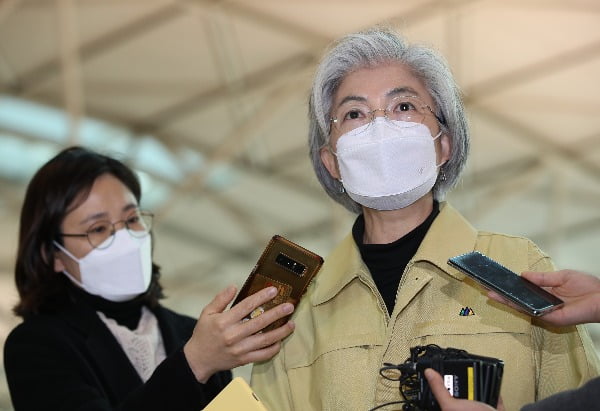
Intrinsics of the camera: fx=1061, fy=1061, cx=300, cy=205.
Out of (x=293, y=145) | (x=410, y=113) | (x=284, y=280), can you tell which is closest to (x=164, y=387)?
(x=284, y=280)

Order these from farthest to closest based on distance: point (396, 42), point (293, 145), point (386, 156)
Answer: point (293, 145), point (396, 42), point (386, 156)

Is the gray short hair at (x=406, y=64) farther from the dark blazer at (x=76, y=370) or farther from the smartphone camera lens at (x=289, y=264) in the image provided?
the dark blazer at (x=76, y=370)

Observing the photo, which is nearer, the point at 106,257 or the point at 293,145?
the point at 106,257

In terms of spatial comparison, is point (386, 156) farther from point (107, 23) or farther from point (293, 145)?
point (293, 145)

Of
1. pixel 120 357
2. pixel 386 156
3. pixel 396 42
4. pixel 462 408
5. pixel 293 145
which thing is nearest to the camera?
pixel 462 408

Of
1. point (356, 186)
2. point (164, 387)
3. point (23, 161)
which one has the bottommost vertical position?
point (164, 387)

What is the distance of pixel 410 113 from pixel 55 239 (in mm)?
1922

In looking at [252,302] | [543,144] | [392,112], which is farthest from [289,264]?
[543,144]

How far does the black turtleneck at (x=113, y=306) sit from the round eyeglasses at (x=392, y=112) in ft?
5.23

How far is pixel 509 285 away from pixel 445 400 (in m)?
0.50

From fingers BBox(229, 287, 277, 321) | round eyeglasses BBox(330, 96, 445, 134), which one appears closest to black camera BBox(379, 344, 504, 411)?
fingers BBox(229, 287, 277, 321)

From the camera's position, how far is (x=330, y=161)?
414 cm

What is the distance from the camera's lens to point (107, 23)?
41.0 feet

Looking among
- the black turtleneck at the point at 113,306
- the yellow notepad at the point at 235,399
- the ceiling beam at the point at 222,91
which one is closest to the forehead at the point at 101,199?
the black turtleneck at the point at 113,306
